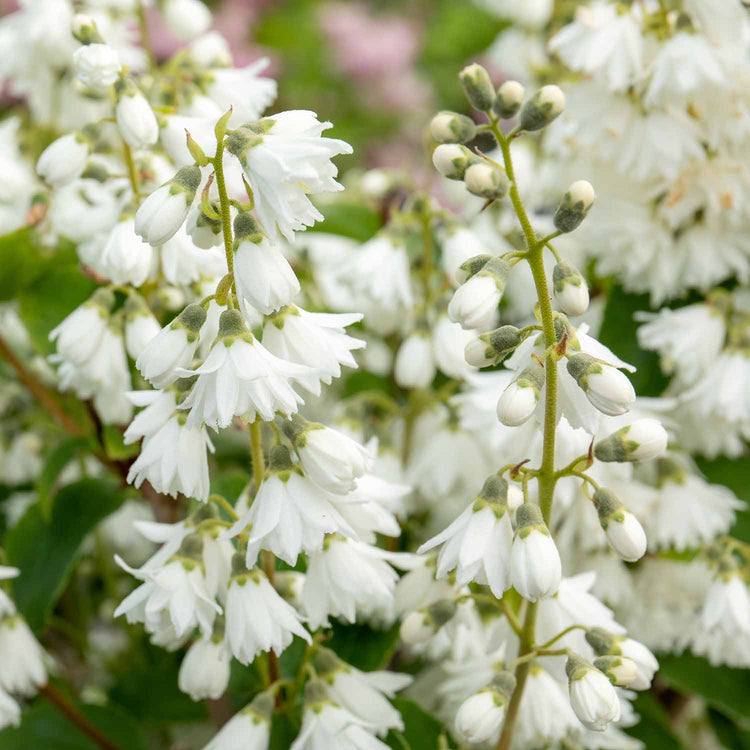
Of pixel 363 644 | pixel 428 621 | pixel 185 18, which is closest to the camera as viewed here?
pixel 428 621

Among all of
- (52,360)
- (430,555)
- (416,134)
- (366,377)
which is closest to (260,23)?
(416,134)

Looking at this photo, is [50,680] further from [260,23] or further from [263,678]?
[260,23]

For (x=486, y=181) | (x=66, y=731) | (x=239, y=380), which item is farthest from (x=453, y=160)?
(x=66, y=731)

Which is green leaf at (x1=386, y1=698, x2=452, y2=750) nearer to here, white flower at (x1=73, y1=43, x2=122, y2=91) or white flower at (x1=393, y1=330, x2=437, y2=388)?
white flower at (x1=393, y1=330, x2=437, y2=388)

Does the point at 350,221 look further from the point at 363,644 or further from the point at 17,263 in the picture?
the point at 363,644

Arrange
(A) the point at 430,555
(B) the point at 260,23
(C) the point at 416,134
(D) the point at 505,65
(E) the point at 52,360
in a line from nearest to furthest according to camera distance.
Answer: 1. (A) the point at 430,555
2. (E) the point at 52,360
3. (D) the point at 505,65
4. (C) the point at 416,134
5. (B) the point at 260,23

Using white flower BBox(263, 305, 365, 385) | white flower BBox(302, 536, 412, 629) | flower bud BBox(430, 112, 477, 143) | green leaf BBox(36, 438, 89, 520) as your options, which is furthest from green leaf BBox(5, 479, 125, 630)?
flower bud BBox(430, 112, 477, 143)
